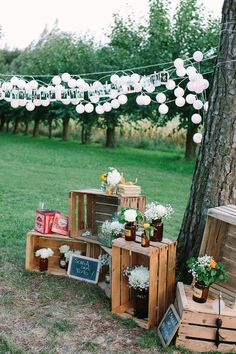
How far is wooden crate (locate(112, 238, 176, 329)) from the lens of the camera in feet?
11.4

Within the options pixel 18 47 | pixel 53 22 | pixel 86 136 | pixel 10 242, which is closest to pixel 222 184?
pixel 10 242

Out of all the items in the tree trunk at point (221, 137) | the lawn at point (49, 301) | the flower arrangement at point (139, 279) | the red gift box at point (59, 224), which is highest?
the tree trunk at point (221, 137)

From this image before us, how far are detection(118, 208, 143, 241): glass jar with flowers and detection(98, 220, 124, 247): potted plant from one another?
0.26 m

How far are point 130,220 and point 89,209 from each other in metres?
1.15

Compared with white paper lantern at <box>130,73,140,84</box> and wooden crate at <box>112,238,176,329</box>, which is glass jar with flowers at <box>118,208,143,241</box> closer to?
wooden crate at <box>112,238,176,329</box>

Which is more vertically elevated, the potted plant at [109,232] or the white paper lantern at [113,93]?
the white paper lantern at [113,93]

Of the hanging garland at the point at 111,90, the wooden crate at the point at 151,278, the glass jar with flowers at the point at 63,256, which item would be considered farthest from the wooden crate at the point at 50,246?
the hanging garland at the point at 111,90

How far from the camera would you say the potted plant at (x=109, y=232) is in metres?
3.97

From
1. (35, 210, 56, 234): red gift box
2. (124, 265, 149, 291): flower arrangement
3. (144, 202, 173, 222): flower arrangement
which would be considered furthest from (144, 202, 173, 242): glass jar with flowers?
(35, 210, 56, 234): red gift box

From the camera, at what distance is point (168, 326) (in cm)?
324

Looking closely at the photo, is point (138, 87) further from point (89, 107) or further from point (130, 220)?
point (130, 220)

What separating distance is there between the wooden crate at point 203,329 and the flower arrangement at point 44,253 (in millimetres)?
1736

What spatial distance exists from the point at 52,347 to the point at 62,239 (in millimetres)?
1659

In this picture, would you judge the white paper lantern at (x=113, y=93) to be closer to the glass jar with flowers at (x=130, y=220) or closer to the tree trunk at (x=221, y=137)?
the tree trunk at (x=221, y=137)
